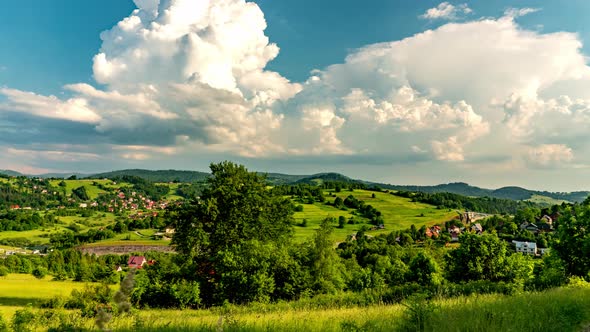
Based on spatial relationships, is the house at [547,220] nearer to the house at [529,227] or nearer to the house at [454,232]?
the house at [529,227]

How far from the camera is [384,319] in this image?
329 inches

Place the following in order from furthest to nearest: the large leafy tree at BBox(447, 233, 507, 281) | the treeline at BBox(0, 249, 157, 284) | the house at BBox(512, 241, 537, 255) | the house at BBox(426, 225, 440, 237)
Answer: the house at BBox(426, 225, 440, 237) → the house at BBox(512, 241, 537, 255) → the treeline at BBox(0, 249, 157, 284) → the large leafy tree at BBox(447, 233, 507, 281)

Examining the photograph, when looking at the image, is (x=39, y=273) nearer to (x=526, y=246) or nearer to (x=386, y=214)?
(x=386, y=214)

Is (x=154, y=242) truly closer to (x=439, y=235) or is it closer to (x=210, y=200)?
(x=439, y=235)

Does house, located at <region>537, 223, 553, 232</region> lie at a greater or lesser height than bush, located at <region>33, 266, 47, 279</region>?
greater

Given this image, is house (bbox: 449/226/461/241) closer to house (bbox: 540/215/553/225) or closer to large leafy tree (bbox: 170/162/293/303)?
house (bbox: 540/215/553/225)

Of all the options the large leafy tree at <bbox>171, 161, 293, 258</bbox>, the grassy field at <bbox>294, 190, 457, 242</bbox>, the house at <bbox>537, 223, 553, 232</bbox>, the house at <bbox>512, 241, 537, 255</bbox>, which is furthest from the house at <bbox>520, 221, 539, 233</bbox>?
the large leafy tree at <bbox>171, 161, 293, 258</bbox>

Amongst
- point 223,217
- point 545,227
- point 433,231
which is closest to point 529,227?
point 545,227

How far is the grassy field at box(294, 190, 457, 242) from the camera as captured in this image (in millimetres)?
137137

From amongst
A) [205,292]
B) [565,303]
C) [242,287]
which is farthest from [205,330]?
[205,292]

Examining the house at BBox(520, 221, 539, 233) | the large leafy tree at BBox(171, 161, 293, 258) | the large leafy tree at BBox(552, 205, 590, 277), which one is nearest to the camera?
the large leafy tree at BBox(552, 205, 590, 277)

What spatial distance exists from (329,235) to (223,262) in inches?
502

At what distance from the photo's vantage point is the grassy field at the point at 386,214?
137 metres

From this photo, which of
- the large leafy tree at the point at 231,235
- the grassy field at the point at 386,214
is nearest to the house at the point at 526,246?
the grassy field at the point at 386,214
